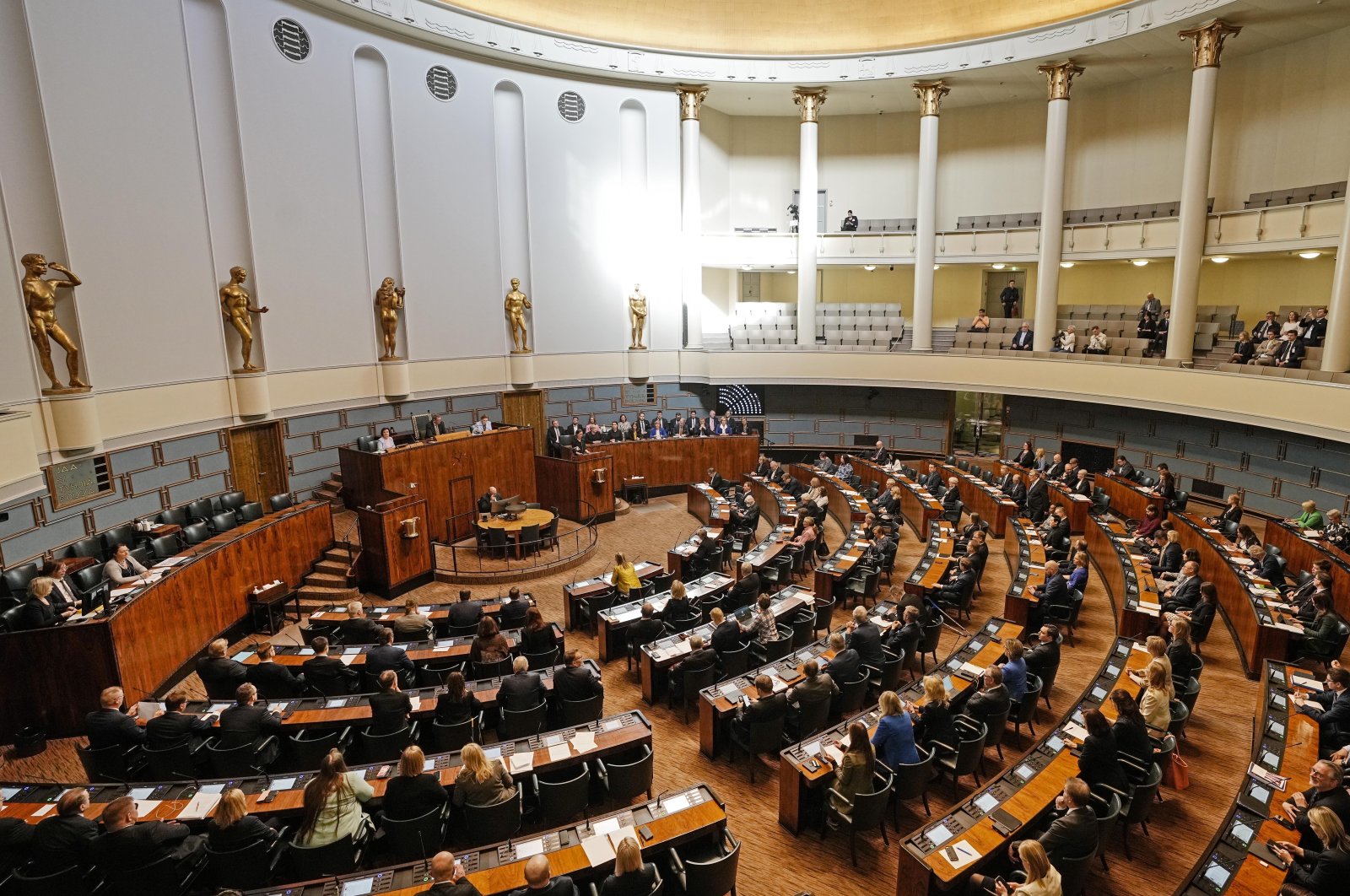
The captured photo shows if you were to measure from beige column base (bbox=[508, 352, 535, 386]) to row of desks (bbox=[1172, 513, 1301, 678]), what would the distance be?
14984 mm

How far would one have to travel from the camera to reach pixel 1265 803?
5301 mm

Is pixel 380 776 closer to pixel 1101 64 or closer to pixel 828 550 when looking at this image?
pixel 828 550

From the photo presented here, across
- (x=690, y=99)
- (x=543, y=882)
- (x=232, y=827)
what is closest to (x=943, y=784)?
(x=543, y=882)

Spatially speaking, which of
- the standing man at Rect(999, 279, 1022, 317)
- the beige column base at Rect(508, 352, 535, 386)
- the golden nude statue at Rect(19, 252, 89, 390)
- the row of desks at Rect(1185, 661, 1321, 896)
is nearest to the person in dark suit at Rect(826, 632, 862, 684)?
the row of desks at Rect(1185, 661, 1321, 896)

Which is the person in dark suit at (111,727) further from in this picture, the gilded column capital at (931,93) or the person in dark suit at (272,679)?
the gilded column capital at (931,93)

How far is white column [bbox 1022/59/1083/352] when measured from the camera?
18125 mm

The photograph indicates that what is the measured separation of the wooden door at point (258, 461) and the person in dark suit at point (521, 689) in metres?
9.85

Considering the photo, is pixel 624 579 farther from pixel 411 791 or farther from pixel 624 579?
pixel 411 791

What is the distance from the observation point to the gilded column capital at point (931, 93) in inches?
778

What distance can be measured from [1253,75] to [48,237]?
24.4 metres

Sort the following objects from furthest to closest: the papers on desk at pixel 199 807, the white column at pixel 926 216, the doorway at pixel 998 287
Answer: the doorway at pixel 998 287
the white column at pixel 926 216
the papers on desk at pixel 199 807

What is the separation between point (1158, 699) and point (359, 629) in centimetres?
846

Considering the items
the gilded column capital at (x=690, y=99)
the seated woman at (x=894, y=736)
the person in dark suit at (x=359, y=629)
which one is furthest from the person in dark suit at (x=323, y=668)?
the gilded column capital at (x=690, y=99)

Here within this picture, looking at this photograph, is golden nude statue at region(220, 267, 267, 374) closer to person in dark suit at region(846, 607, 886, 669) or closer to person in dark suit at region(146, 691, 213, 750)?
person in dark suit at region(146, 691, 213, 750)
